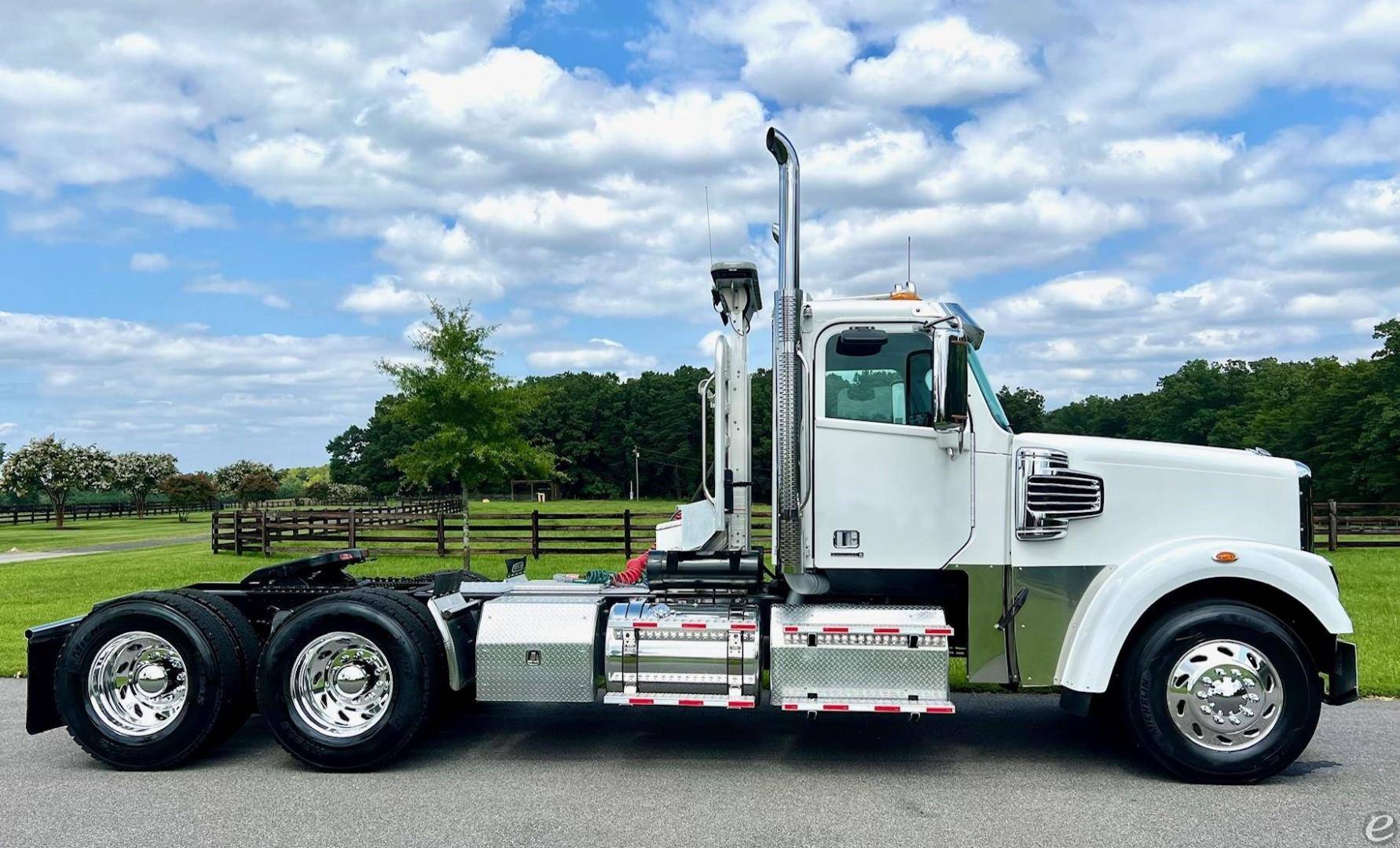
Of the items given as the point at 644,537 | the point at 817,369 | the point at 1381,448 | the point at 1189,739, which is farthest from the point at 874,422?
the point at 1381,448

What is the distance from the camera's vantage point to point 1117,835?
17.3 feet

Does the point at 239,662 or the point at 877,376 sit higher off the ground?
the point at 877,376

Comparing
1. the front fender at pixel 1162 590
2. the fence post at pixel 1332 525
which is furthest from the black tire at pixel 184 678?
the fence post at pixel 1332 525

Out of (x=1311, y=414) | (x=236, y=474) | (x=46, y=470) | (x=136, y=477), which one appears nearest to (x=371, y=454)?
(x=236, y=474)

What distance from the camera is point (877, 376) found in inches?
264

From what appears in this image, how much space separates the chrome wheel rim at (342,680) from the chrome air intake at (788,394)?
107 inches

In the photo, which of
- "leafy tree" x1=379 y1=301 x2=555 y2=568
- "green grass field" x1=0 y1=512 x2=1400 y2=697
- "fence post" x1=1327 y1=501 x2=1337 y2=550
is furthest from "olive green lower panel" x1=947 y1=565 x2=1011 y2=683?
"fence post" x1=1327 y1=501 x2=1337 y2=550

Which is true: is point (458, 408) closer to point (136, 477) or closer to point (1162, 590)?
point (1162, 590)

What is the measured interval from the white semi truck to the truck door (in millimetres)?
14

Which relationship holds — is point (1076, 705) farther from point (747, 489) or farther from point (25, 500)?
point (25, 500)

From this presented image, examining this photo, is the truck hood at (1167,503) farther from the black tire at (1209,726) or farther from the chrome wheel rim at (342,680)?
the chrome wheel rim at (342,680)

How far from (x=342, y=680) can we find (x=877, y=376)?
4011 mm

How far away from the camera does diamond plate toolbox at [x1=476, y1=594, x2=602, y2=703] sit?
6.69 m

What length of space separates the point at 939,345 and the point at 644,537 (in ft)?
54.4
